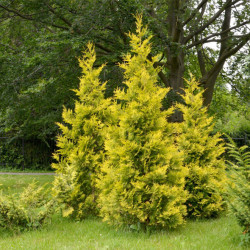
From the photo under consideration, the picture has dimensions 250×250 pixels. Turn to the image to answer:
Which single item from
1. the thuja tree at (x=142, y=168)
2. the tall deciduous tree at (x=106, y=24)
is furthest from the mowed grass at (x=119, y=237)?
the tall deciduous tree at (x=106, y=24)

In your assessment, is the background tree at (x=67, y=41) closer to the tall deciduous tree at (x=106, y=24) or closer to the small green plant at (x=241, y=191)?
the tall deciduous tree at (x=106, y=24)

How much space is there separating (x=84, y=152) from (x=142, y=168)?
210cm

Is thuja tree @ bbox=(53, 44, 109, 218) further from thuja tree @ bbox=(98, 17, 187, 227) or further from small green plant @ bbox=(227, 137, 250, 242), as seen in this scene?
small green plant @ bbox=(227, 137, 250, 242)

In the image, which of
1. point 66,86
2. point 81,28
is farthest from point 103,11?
point 66,86

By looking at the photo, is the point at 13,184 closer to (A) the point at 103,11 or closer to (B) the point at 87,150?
→ (B) the point at 87,150

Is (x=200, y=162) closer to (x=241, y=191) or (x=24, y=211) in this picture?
(x=241, y=191)

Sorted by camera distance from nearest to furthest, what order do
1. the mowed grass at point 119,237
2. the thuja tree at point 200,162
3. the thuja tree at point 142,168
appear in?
the mowed grass at point 119,237 < the thuja tree at point 142,168 < the thuja tree at point 200,162

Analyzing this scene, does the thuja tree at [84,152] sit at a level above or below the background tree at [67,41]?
below

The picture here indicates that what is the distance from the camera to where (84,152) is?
8.00 m

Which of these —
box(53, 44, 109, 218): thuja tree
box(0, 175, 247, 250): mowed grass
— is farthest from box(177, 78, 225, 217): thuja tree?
box(53, 44, 109, 218): thuja tree

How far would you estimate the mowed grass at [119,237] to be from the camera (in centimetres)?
529

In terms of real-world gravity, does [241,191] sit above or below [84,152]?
below

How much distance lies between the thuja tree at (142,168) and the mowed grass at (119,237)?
Result: 0.31 metres

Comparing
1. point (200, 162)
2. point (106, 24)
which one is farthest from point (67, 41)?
point (200, 162)
